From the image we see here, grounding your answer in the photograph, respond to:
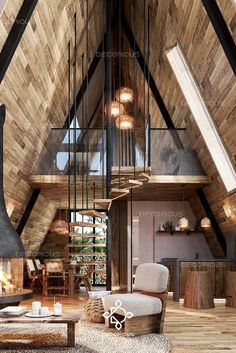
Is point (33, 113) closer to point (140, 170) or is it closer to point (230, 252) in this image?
point (140, 170)

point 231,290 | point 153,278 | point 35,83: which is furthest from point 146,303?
point 35,83

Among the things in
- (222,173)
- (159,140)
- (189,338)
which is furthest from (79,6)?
(189,338)

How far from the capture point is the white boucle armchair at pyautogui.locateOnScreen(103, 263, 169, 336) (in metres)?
5.95

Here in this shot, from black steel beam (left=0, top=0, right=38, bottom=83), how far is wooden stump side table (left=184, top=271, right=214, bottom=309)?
513 cm

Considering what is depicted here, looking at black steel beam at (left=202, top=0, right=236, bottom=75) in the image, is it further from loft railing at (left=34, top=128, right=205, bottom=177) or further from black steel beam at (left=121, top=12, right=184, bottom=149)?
black steel beam at (left=121, top=12, right=184, bottom=149)

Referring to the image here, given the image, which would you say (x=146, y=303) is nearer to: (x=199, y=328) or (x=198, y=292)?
(x=199, y=328)

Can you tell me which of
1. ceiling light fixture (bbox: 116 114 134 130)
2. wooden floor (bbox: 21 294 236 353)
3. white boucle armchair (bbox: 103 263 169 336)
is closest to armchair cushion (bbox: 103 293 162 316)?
white boucle armchair (bbox: 103 263 169 336)

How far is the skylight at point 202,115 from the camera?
9.70 meters

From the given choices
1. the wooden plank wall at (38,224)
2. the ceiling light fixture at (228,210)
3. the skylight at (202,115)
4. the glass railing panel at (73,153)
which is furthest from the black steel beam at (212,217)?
the wooden plank wall at (38,224)

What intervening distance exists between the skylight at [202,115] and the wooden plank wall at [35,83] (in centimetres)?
230

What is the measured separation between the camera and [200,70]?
28.7 feet

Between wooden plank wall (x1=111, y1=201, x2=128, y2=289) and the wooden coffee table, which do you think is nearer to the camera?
the wooden coffee table

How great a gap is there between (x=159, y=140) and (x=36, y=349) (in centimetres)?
684

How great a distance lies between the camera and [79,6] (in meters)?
10.3
